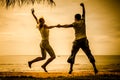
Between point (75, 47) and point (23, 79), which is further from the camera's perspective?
point (75, 47)

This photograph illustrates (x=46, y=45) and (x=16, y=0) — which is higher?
(x=16, y=0)

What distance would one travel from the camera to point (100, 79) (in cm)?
1100

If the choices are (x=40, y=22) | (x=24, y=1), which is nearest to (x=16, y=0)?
(x=24, y=1)

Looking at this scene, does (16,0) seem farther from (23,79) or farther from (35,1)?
(23,79)

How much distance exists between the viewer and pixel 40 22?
14.1 metres

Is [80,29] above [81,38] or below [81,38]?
above

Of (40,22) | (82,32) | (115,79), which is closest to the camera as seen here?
(115,79)

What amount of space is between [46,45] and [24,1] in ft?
8.90

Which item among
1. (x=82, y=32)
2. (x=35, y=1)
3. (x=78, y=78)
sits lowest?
(x=78, y=78)

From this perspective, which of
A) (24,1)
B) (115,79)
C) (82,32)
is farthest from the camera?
(82,32)

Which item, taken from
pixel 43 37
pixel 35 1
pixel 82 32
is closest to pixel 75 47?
pixel 82 32

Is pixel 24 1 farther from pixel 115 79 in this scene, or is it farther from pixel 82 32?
pixel 115 79

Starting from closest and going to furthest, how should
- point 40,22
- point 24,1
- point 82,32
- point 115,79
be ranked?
point 115,79
point 24,1
point 82,32
point 40,22

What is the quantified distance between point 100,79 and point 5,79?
2922 millimetres
